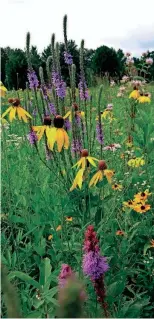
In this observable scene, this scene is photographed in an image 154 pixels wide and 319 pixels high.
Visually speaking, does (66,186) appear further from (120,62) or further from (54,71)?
(120,62)

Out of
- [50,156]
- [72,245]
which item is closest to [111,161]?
[50,156]

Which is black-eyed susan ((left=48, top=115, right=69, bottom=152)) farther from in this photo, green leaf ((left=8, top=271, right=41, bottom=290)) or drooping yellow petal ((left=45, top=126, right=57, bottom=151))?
green leaf ((left=8, top=271, right=41, bottom=290))

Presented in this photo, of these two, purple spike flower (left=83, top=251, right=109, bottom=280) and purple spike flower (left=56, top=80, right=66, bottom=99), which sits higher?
purple spike flower (left=56, top=80, right=66, bottom=99)

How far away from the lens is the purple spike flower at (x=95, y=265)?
0.92 meters

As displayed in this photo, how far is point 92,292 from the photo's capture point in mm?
1228

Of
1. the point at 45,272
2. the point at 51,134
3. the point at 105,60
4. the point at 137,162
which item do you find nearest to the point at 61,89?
the point at 51,134

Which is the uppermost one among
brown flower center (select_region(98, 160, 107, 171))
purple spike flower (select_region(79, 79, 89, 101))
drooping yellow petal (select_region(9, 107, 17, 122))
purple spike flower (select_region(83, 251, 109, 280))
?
purple spike flower (select_region(79, 79, 89, 101))

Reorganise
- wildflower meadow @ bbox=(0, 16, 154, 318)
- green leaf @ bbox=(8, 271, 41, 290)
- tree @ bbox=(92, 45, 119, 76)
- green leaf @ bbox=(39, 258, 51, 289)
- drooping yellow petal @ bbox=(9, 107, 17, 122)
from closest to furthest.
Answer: green leaf @ bbox=(8, 271, 41, 290), green leaf @ bbox=(39, 258, 51, 289), wildflower meadow @ bbox=(0, 16, 154, 318), drooping yellow petal @ bbox=(9, 107, 17, 122), tree @ bbox=(92, 45, 119, 76)

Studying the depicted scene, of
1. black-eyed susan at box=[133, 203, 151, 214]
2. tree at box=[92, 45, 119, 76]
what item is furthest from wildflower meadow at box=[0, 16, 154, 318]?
tree at box=[92, 45, 119, 76]

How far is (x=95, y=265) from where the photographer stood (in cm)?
92

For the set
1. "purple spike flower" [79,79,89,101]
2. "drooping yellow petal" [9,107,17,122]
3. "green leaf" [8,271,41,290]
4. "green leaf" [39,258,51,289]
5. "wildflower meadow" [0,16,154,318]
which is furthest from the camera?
"purple spike flower" [79,79,89,101]

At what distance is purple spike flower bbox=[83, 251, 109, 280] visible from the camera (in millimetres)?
922

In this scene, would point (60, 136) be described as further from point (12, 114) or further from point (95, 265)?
point (95, 265)

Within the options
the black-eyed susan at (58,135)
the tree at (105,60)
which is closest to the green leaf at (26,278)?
the black-eyed susan at (58,135)
